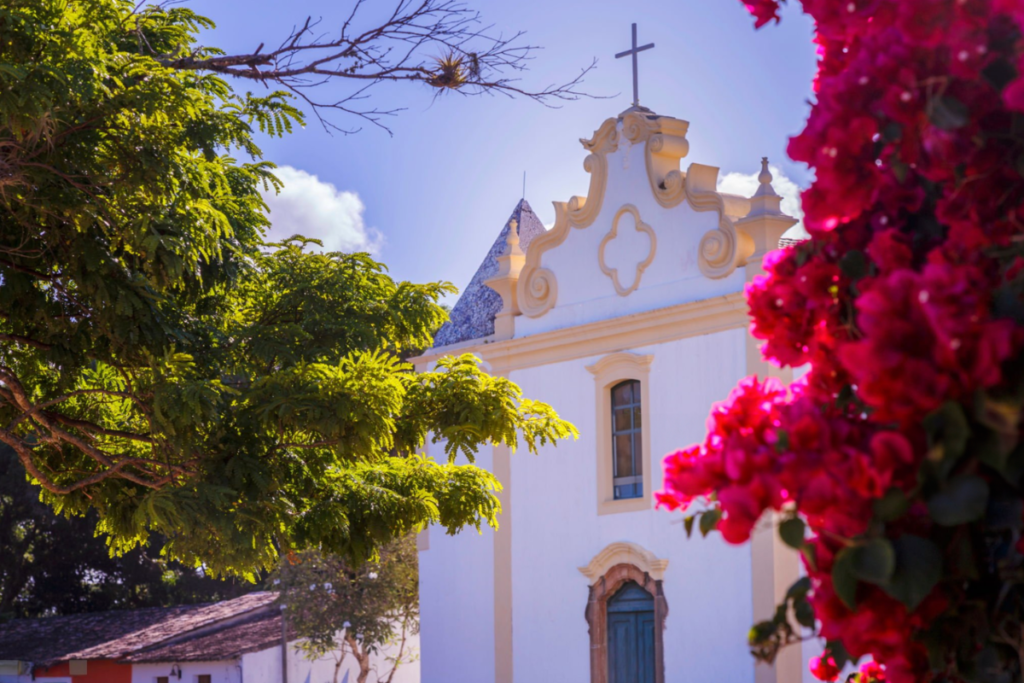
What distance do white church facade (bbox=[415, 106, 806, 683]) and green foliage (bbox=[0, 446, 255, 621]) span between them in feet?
53.9

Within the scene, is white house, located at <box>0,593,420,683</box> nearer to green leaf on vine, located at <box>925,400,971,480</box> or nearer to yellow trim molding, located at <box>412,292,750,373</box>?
yellow trim molding, located at <box>412,292,750,373</box>

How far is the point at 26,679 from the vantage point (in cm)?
2755

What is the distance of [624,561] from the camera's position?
15.2m

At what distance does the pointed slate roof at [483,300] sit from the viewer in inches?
736

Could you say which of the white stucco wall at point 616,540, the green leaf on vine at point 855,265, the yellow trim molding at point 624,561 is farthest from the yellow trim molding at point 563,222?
the green leaf on vine at point 855,265

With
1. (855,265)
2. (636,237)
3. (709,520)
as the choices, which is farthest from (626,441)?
(709,520)

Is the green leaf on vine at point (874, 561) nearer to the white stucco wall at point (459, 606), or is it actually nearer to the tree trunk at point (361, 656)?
the white stucco wall at point (459, 606)

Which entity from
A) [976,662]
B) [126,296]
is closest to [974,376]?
[976,662]

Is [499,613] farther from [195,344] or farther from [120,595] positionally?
[120,595]

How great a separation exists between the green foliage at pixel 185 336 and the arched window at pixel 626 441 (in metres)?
5.19

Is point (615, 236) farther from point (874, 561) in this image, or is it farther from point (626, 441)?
point (874, 561)

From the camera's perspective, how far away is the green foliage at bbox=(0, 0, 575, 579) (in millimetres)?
7355

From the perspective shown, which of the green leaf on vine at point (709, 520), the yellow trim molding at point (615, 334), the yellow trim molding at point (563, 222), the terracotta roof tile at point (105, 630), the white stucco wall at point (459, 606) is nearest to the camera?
the green leaf on vine at point (709, 520)

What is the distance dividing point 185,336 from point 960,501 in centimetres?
756
